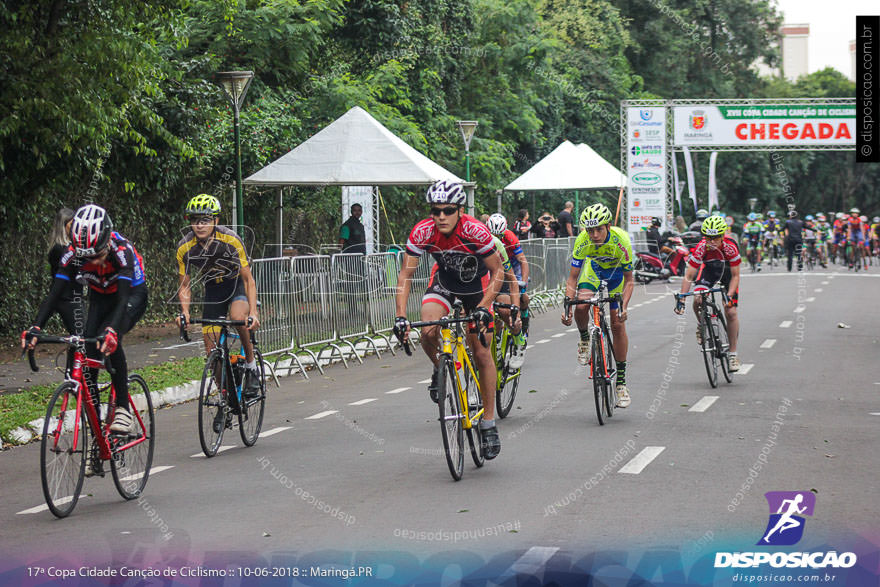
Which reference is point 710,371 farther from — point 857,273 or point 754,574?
point 857,273

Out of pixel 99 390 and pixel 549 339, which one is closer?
pixel 99 390

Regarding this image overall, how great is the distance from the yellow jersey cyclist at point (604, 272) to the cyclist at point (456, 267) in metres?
2.54

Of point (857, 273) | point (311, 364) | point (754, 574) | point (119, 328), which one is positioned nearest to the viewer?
point (754, 574)

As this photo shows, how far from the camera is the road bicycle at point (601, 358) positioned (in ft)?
34.8

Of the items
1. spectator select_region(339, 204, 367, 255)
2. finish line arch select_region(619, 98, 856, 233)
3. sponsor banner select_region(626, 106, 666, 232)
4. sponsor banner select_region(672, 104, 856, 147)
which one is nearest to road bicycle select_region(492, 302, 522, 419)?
spectator select_region(339, 204, 367, 255)

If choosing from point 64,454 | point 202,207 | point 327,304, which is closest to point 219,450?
point 202,207

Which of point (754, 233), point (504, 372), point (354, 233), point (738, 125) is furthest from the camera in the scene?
point (754, 233)

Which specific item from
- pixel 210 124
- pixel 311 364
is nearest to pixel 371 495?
pixel 311 364

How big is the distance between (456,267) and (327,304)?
8.21 m

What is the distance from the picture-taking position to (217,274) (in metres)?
9.85

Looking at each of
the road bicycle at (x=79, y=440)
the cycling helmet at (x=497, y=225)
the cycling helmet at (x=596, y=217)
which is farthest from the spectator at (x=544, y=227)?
the road bicycle at (x=79, y=440)

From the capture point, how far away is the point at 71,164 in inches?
670

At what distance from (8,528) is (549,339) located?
43.5ft

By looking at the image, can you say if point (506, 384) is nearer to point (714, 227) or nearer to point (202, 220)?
point (202, 220)
